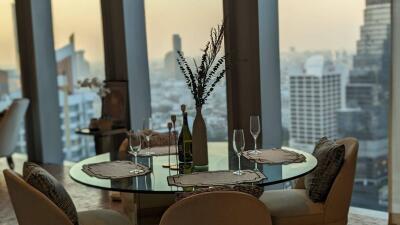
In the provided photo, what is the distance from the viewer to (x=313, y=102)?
15.2 ft

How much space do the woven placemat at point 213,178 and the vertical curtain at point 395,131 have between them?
163 centimetres

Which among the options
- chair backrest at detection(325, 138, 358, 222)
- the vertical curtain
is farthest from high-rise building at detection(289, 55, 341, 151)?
chair backrest at detection(325, 138, 358, 222)

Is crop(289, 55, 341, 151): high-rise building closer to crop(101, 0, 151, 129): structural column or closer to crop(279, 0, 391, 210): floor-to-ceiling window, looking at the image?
crop(279, 0, 391, 210): floor-to-ceiling window

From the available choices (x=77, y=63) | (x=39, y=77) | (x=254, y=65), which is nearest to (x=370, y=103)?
(x=254, y=65)

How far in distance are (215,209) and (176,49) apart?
3656 mm

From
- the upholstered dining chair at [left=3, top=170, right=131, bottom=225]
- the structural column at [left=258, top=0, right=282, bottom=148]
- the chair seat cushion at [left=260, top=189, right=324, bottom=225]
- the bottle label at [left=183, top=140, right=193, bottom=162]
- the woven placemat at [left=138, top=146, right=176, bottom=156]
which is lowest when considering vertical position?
the chair seat cushion at [left=260, top=189, right=324, bottom=225]

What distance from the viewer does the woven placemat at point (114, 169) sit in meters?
2.76

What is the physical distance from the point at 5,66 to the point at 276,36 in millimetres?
4415

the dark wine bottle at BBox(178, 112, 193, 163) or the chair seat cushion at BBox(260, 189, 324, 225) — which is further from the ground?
the dark wine bottle at BBox(178, 112, 193, 163)

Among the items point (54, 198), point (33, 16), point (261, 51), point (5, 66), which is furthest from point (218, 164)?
point (5, 66)

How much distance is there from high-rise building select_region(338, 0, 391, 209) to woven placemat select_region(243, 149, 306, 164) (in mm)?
1389

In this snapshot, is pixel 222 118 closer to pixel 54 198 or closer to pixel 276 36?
pixel 276 36

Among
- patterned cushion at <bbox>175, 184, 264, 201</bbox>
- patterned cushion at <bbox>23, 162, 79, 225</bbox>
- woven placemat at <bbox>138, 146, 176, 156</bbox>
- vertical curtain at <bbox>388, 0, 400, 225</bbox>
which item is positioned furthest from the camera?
vertical curtain at <bbox>388, 0, 400, 225</bbox>

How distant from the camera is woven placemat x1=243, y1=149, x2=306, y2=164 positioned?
2.93 m
